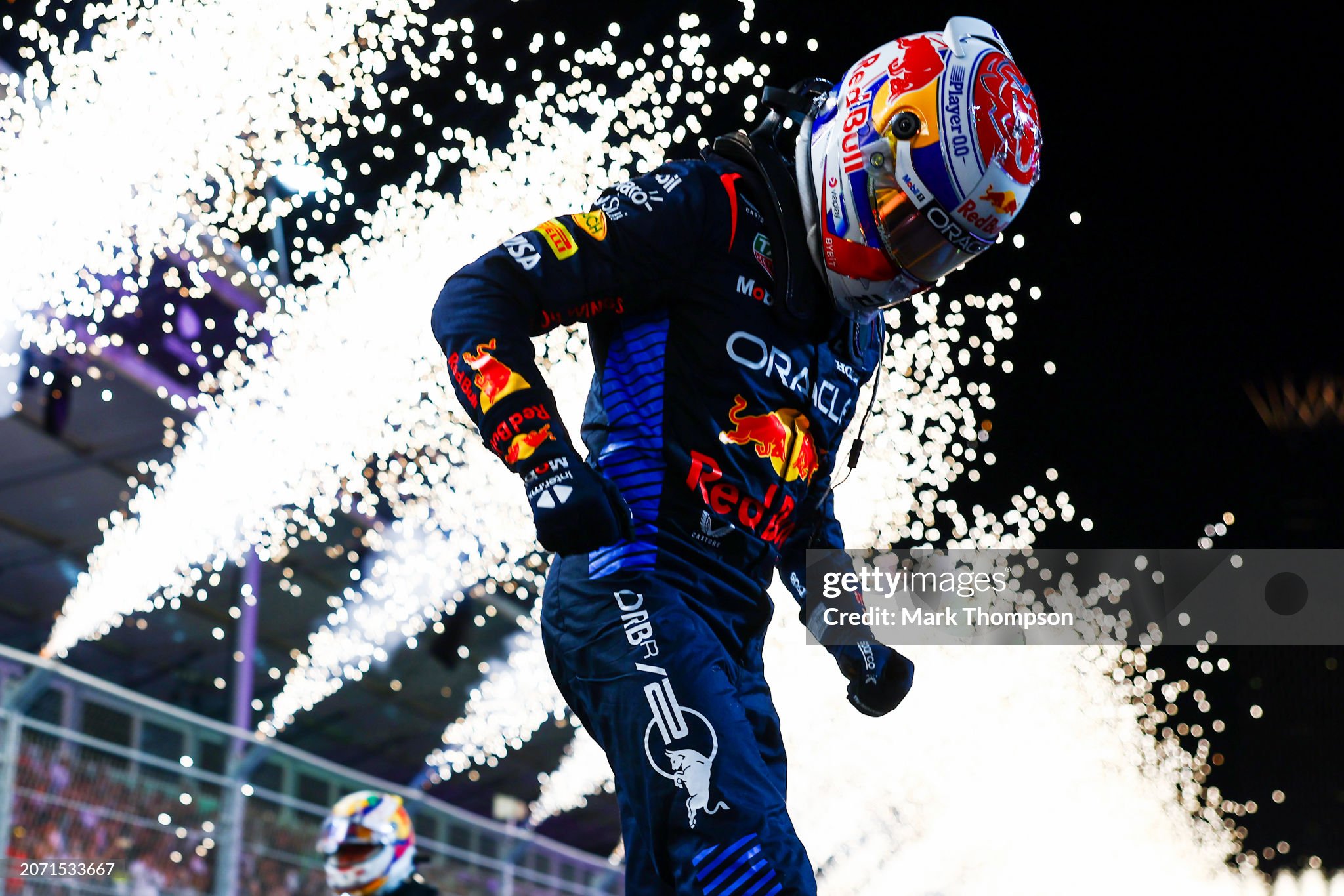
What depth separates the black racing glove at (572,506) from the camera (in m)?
2.06

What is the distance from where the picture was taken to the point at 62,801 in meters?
6.15

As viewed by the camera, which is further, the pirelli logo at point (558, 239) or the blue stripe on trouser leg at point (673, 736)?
the pirelli logo at point (558, 239)

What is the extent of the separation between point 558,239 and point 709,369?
0.38 meters

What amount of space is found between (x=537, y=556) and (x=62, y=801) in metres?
10.5

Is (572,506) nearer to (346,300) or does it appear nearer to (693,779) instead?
(693,779)

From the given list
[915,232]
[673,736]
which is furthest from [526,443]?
[915,232]

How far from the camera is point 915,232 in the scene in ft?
8.18

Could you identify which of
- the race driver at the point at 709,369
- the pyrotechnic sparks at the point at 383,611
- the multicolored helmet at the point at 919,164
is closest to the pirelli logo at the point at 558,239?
the race driver at the point at 709,369

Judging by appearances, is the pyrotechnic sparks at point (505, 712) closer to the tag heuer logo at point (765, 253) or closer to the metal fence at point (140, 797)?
the metal fence at point (140, 797)

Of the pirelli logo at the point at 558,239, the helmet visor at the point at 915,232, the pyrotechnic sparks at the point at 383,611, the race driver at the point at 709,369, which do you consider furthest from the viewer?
the pyrotechnic sparks at the point at 383,611

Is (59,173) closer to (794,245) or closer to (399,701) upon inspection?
Result: (794,245)

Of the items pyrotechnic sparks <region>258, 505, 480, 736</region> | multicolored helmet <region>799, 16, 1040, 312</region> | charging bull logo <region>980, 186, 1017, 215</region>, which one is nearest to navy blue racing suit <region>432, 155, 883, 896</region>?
multicolored helmet <region>799, 16, 1040, 312</region>

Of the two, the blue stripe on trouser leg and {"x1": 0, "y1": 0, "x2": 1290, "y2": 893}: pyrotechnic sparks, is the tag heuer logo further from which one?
{"x1": 0, "y1": 0, "x2": 1290, "y2": 893}: pyrotechnic sparks

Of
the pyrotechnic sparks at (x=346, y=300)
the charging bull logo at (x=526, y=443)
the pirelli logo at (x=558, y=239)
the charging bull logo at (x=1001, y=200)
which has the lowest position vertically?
the charging bull logo at (x=526, y=443)
